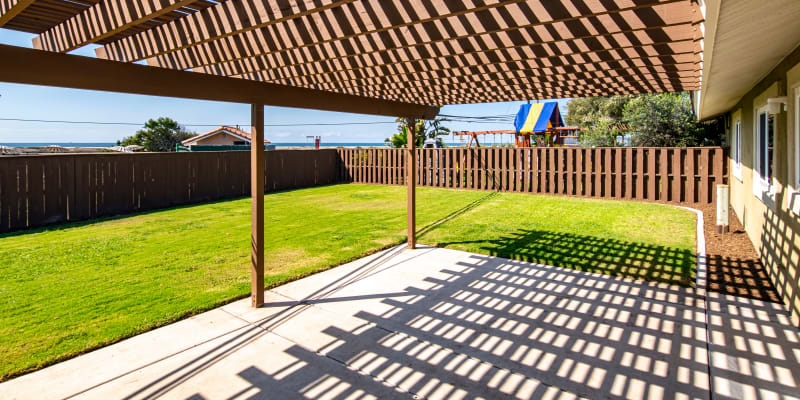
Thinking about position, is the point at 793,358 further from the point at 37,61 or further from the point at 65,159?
the point at 65,159

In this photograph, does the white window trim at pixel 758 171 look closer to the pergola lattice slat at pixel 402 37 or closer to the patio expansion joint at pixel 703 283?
the patio expansion joint at pixel 703 283

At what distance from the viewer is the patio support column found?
4184 millimetres

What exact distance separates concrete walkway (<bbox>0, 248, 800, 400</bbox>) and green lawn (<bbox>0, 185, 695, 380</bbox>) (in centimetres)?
52

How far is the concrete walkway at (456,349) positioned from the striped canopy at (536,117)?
14892mm

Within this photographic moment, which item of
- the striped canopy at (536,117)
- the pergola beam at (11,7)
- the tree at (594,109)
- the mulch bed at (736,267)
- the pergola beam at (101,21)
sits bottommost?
the mulch bed at (736,267)

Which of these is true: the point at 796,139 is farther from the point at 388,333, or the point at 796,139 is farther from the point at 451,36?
the point at 388,333

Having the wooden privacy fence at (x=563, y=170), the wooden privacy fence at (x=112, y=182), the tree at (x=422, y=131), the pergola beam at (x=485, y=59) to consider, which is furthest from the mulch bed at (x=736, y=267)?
the tree at (x=422, y=131)

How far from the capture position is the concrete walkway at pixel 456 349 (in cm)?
286

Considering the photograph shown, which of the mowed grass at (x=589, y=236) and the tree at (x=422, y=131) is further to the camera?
Answer: the tree at (x=422, y=131)

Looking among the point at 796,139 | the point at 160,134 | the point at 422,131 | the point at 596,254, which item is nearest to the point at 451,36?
the point at 796,139

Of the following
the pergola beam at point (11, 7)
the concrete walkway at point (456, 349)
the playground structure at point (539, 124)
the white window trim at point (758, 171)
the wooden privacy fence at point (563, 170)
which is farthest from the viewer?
the playground structure at point (539, 124)

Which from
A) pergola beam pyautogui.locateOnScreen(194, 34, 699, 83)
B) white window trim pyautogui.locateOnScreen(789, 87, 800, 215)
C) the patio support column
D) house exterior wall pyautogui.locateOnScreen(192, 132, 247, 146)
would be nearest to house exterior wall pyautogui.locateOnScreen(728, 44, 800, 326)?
white window trim pyautogui.locateOnScreen(789, 87, 800, 215)

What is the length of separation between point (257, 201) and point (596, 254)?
493 cm

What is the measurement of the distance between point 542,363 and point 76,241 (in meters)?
8.12
